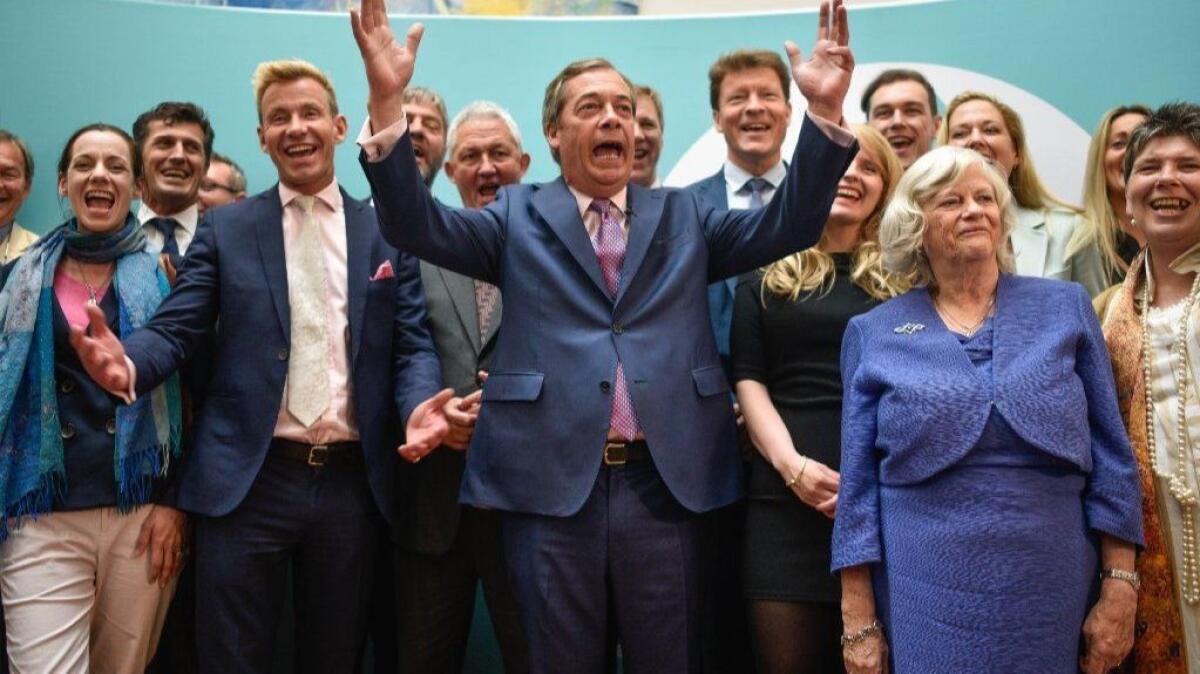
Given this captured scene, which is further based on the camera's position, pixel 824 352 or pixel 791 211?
pixel 824 352

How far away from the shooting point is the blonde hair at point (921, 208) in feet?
8.00

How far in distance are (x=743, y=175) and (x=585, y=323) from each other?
4.33 ft

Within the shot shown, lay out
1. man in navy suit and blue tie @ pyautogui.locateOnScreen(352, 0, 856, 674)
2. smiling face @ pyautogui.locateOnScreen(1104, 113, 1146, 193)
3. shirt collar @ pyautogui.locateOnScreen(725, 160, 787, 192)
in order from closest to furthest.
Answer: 1. man in navy suit and blue tie @ pyautogui.locateOnScreen(352, 0, 856, 674)
2. smiling face @ pyautogui.locateOnScreen(1104, 113, 1146, 193)
3. shirt collar @ pyautogui.locateOnScreen(725, 160, 787, 192)

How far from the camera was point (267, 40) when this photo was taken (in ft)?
15.2

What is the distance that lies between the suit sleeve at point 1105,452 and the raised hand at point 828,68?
0.67 meters

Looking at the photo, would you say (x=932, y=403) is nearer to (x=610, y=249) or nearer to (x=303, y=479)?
(x=610, y=249)

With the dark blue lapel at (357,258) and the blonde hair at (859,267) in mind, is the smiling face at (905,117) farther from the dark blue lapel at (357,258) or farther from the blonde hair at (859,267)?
the dark blue lapel at (357,258)

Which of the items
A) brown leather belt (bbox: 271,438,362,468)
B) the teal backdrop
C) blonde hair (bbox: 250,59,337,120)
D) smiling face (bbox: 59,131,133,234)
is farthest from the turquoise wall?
brown leather belt (bbox: 271,438,362,468)

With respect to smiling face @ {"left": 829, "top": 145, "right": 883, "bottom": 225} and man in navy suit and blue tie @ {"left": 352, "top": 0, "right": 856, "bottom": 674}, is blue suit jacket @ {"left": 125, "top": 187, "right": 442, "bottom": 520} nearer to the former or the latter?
man in navy suit and blue tie @ {"left": 352, "top": 0, "right": 856, "bottom": 674}

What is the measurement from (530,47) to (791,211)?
2566 mm

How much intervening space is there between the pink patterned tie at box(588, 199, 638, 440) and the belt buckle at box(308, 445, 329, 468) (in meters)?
0.86

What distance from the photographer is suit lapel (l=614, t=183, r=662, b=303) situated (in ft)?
8.39

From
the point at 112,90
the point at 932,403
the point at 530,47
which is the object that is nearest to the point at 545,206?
the point at 932,403

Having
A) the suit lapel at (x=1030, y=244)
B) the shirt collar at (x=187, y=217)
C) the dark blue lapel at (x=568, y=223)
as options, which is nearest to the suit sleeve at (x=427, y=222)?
the dark blue lapel at (x=568, y=223)
